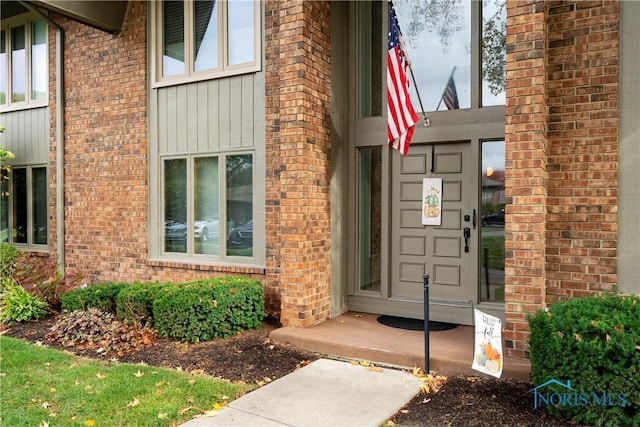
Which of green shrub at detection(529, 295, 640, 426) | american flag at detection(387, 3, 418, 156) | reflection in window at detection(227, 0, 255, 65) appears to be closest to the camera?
green shrub at detection(529, 295, 640, 426)

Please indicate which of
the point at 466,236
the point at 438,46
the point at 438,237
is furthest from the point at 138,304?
the point at 438,46

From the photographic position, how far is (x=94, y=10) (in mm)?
7809

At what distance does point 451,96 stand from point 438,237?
70.6 inches

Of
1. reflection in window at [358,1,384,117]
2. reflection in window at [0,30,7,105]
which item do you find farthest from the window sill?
reflection in window at [0,30,7,105]

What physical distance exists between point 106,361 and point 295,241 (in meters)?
2.49

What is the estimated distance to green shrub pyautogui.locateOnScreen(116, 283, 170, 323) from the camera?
6.25 metres

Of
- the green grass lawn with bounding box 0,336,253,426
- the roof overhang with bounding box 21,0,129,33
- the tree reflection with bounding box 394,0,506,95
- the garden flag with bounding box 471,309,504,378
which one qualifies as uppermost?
the roof overhang with bounding box 21,0,129,33

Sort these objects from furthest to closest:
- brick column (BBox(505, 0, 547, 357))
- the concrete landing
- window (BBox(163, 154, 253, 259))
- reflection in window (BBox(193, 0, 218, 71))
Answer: reflection in window (BBox(193, 0, 218, 71))
window (BBox(163, 154, 253, 259))
the concrete landing
brick column (BBox(505, 0, 547, 357))

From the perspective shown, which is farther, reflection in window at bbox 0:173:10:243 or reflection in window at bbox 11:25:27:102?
reflection in window at bbox 0:173:10:243

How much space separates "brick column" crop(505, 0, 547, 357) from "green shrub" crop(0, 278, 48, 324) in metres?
6.66

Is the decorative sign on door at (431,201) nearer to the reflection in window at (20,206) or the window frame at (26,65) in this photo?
the window frame at (26,65)

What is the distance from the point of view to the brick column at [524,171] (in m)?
4.55

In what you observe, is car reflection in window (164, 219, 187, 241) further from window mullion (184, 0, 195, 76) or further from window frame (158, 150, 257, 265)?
window mullion (184, 0, 195, 76)

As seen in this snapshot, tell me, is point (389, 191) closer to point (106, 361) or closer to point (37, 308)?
point (106, 361)
